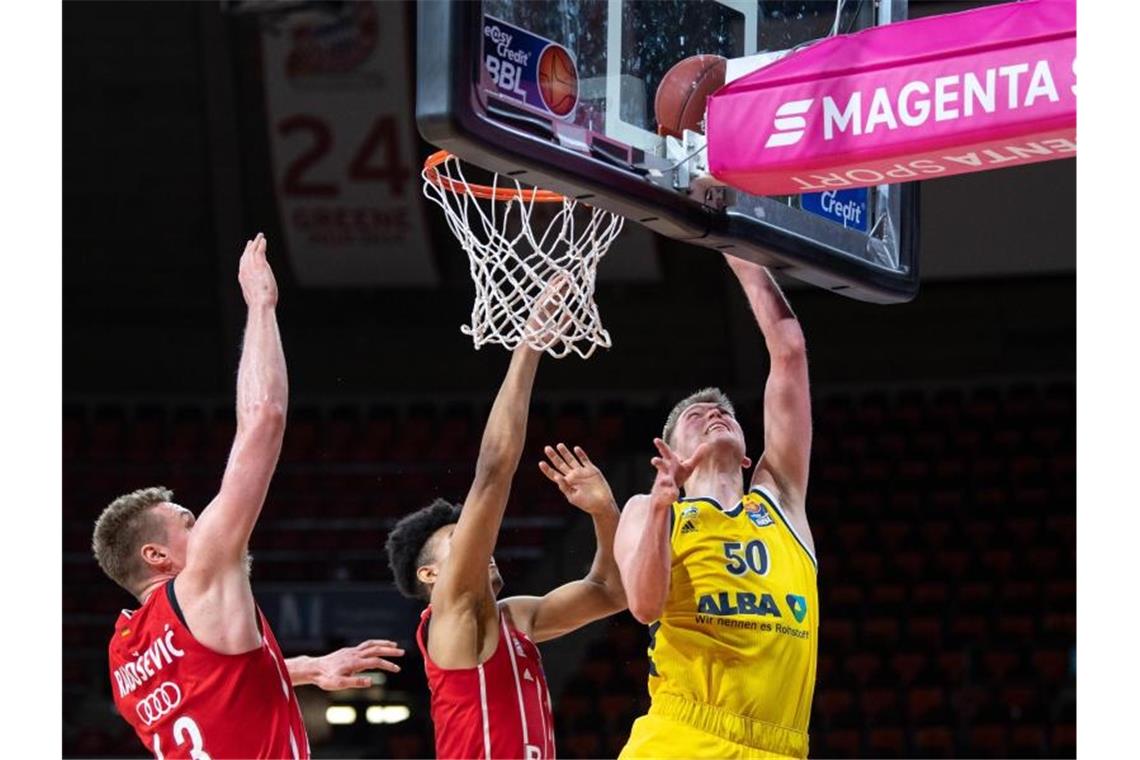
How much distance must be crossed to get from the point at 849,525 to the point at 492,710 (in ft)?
26.1

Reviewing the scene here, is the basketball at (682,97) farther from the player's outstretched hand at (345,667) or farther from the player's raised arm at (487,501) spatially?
the player's outstretched hand at (345,667)

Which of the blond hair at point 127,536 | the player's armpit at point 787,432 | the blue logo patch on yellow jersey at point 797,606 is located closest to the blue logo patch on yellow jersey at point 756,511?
the player's armpit at point 787,432

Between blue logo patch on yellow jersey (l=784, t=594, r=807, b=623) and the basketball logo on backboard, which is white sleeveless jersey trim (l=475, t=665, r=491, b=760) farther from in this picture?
the basketball logo on backboard

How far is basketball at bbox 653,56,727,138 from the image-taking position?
13.1 feet

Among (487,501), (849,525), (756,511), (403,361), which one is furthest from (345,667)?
(403,361)

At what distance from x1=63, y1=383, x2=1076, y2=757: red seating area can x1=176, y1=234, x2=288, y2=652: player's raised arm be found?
20.5ft

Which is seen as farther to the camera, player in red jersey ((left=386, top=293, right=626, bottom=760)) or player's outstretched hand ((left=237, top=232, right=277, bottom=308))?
player in red jersey ((left=386, top=293, right=626, bottom=760))

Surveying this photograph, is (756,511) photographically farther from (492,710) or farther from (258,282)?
(258,282)

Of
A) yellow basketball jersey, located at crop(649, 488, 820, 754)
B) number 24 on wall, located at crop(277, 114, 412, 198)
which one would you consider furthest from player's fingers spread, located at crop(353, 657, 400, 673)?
number 24 on wall, located at crop(277, 114, 412, 198)

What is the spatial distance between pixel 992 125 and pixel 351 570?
8.88 metres

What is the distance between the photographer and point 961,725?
10.5 meters

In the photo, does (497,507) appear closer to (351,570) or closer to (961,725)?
(961,725)

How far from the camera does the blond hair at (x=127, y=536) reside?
429cm
